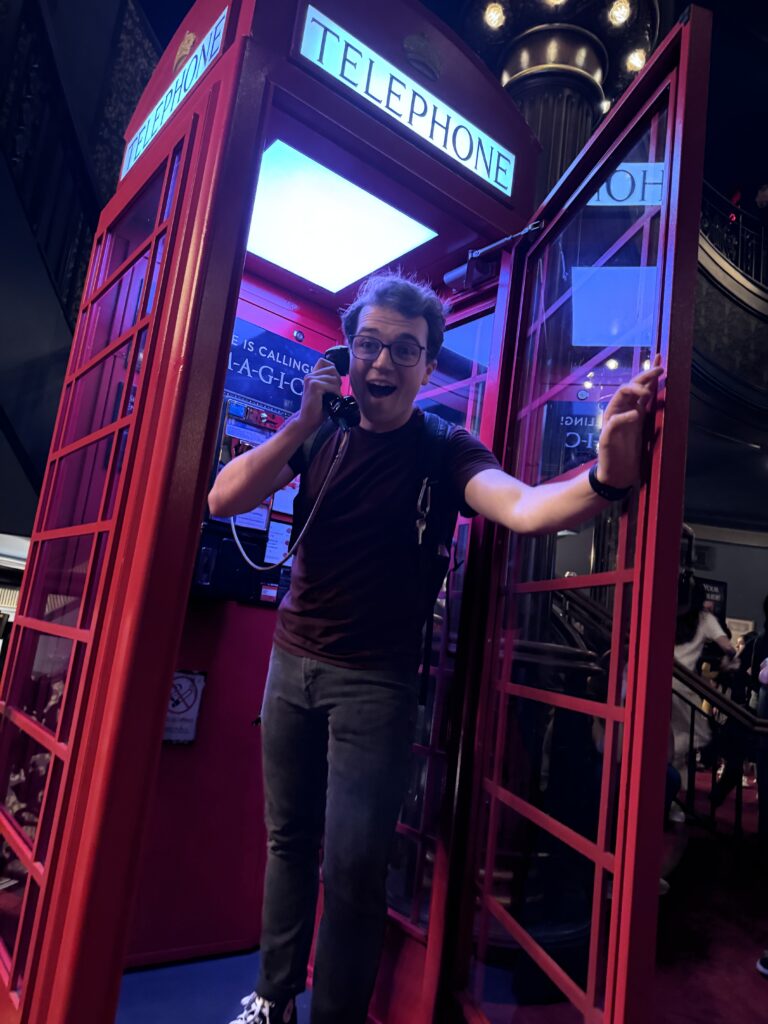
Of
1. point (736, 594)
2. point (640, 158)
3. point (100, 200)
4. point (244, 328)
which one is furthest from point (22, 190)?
point (736, 594)

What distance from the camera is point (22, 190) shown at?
4.47 m

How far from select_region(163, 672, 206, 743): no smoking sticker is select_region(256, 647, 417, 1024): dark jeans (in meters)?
0.65

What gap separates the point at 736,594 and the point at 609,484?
1269cm

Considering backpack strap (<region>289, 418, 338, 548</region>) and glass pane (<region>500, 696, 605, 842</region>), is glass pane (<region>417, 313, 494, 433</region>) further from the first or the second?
glass pane (<region>500, 696, 605, 842</region>)

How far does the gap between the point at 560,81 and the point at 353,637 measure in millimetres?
3960

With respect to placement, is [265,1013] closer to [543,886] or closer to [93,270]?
[543,886]

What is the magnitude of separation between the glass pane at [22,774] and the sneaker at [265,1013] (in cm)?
72

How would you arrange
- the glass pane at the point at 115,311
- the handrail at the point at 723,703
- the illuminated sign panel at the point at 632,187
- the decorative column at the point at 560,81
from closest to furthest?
the illuminated sign panel at the point at 632,187 < the glass pane at the point at 115,311 < the handrail at the point at 723,703 < the decorative column at the point at 560,81

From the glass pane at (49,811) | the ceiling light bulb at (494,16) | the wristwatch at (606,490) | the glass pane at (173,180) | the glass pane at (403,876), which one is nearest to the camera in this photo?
the wristwatch at (606,490)

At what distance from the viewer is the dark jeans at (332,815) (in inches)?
60.0

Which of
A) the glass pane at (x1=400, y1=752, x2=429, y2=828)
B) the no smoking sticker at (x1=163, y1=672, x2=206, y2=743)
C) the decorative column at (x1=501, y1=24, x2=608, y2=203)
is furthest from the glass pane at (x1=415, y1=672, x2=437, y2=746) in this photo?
the decorative column at (x1=501, y1=24, x2=608, y2=203)

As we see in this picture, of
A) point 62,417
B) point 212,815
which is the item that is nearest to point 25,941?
point 212,815

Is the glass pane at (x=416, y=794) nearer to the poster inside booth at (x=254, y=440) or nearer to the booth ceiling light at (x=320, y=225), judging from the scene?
the poster inside booth at (x=254, y=440)

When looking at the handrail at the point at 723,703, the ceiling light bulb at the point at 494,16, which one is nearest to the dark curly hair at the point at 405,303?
the handrail at the point at 723,703
